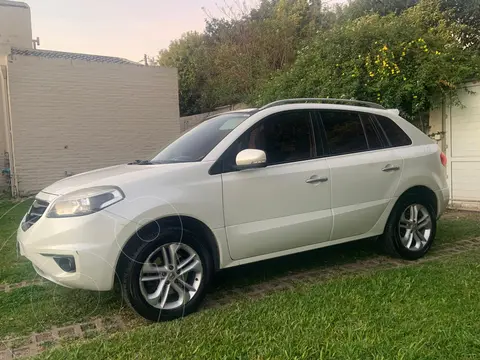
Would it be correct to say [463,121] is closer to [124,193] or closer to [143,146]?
[124,193]

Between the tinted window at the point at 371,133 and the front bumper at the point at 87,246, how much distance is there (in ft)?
9.32

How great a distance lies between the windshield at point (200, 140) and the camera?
4041 millimetres

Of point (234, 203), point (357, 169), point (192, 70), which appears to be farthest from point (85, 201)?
point (192, 70)

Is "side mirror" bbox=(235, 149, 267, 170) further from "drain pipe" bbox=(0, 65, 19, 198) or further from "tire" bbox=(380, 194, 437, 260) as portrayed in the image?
"drain pipe" bbox=(0, 65, 19, 198)

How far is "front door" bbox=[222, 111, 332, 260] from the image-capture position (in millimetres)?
3875

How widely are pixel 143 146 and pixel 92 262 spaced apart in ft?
41.9

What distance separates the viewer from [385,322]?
10.7 ft

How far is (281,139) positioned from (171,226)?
141 cm

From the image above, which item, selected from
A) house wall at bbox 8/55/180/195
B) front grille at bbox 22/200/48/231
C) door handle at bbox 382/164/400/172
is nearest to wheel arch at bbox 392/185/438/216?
door handle at bbox 382/164/400/172

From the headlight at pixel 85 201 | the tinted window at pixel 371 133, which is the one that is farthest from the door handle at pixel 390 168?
Result: the headlight at pixel 85 201

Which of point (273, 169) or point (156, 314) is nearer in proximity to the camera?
point (156, 314)

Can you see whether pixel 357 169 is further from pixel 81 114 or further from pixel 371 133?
pixel 81 114

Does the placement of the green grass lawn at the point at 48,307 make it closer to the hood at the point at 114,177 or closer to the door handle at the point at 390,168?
the hood at the point at 114,177

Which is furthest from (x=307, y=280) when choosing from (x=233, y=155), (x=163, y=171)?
(x=163, y=171)
